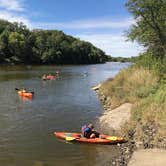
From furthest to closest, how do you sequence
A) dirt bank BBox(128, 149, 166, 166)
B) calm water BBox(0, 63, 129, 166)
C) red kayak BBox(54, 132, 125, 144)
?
red kayak BBox(54, 132, 125, 144)
calm water BBox(0, 63, 129, 166)
dirt bank BBox(128, 149, 166, 166)

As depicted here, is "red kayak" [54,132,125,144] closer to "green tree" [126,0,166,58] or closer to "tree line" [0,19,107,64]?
"green tree" [126,0,166,58]

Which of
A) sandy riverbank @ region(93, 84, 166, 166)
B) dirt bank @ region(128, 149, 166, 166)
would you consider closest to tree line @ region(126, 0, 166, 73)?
sandy riverbank @ region(93, 84, 166, 166)

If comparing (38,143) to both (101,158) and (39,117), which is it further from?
(39,117)

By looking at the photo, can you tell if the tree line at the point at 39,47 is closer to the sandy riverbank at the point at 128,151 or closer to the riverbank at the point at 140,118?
the riverbank at the point at 140,118

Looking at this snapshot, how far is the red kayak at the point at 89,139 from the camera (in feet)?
53.6

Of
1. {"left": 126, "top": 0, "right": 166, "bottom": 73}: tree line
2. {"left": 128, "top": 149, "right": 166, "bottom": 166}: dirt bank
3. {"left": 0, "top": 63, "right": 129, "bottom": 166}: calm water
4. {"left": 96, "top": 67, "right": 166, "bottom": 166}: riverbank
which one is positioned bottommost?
{"left": 0, "top": 63, "right": 129, "bottom": 166}: calm water

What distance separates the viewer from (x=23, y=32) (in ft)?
Result: 378

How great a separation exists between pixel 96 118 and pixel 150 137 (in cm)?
733

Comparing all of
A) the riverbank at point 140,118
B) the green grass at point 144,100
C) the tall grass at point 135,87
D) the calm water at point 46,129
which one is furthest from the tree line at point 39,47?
the riverbank at point 140,118

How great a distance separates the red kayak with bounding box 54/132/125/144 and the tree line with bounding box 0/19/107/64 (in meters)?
81.3

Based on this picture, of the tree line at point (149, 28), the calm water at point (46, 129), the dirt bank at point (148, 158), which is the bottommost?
the calm water at point (46, 129)

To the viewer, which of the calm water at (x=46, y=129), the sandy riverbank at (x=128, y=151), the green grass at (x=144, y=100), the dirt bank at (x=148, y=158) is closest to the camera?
the dirt bank at (x=148, y=158)

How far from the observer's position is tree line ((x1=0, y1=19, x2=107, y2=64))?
331ft

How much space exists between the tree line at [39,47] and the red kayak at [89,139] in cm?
8130
